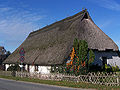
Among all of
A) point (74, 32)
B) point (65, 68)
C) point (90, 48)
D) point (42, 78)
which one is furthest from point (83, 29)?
point (42, 78)

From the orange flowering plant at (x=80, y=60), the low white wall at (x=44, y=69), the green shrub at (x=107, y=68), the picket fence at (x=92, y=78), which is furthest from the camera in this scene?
the low white wall at (x=44, y=69)

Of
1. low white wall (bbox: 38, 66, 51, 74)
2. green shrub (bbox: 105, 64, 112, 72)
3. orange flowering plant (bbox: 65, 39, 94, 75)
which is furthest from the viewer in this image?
low white wall (bbox: 38, 66, 51, 74)

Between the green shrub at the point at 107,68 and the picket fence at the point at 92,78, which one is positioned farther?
the green shrub at the point at 107,68

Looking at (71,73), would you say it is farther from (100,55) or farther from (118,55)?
(118,55)

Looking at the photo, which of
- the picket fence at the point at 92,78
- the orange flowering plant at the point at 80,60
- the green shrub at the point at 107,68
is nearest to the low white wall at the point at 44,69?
the picket fence at the point at 92,78

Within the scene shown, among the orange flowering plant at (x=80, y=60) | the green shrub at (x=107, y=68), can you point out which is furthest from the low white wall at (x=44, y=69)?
the green shrub at (x=107, y=68)

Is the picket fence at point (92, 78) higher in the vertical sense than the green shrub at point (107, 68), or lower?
lower

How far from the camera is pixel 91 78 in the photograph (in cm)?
1756

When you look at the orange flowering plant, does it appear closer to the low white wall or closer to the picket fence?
the picket fence

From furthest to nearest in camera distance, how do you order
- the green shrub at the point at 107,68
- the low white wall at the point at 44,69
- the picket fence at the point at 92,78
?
1. the low white wall at the point at 44,69
2. the green shrub at the point at 107,68
3. the picket fence at the point at 92,78

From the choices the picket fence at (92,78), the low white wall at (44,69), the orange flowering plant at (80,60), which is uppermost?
the orange flowering plant at (80,60)

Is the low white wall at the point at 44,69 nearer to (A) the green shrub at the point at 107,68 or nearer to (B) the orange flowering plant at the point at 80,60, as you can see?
(B) the orange flowering plant at the point at 80,60

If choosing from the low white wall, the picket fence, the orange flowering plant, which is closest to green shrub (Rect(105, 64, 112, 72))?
the picket fence

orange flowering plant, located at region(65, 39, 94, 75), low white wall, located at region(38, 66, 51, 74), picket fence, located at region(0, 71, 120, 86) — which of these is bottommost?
picket fence, located at region(0, 71, 120, 86)
